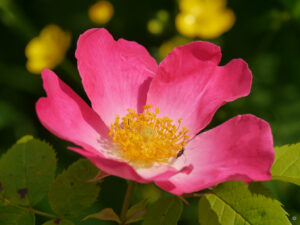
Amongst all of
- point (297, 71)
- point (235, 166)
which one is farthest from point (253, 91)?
point (235, 166)

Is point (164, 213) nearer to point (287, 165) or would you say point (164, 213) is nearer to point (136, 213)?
point (136, 213)

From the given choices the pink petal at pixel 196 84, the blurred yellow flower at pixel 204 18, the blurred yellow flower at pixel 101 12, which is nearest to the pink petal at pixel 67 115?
the pink petal at pixel 196 84

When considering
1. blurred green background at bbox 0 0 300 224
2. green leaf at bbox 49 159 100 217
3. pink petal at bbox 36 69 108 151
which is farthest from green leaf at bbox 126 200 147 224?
blurred green background at bbox 0 0 300 224

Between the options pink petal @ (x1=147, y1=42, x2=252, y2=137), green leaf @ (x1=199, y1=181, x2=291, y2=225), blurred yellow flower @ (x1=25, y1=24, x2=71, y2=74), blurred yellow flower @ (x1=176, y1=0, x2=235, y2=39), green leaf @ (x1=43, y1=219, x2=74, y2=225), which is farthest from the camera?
blurred yellow flower @ (x1=25, y1=24, x2=71, y2=74)

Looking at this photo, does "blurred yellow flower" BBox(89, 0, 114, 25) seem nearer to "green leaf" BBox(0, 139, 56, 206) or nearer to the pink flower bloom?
the pink flower bloom

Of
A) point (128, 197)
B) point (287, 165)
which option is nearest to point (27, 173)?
point (128, 197)

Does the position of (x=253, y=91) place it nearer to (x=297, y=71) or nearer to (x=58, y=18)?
(x=297, y=71)
